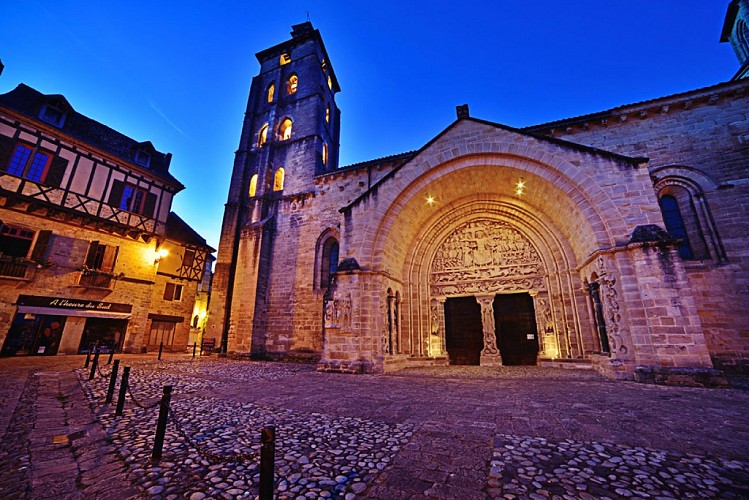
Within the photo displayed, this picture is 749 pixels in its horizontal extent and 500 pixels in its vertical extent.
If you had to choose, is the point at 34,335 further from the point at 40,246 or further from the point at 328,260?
the point at 328,260

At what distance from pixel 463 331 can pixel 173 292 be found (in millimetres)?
18671

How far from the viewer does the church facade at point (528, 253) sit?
24.3ft

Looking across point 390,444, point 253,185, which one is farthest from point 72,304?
point 390,444

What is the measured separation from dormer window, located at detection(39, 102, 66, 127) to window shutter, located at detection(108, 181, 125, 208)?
349 cm

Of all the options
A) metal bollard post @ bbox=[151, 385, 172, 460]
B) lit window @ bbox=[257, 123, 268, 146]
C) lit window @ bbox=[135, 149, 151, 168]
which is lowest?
metal bollard post @ bbox=[151, 385, 172, 460]

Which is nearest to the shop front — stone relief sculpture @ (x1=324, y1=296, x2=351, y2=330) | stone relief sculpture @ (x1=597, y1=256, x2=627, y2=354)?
stone relief sculpture @ (x1=324, y1=296, x2=351, y2=330)

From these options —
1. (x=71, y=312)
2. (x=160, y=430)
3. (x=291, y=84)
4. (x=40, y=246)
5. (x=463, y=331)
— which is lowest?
(x=160, y=430)

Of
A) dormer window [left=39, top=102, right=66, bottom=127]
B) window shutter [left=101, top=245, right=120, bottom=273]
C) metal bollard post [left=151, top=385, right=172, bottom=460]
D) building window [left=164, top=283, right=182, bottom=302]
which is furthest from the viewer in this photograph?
building window [left=164, top=283, right=182, bottom=302]

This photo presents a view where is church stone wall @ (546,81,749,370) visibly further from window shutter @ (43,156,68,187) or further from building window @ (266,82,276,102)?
window shutter @ (43,156,68,187)

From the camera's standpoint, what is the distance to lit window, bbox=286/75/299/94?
19.7 metres

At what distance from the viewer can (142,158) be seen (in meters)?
18.1

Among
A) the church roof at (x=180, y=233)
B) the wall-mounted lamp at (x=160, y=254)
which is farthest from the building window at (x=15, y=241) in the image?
the church roof at (x=180, y=233)

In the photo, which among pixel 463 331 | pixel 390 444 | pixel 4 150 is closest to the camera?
pixel 390 444

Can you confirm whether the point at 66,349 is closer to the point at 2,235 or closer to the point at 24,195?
the point at 2,235
